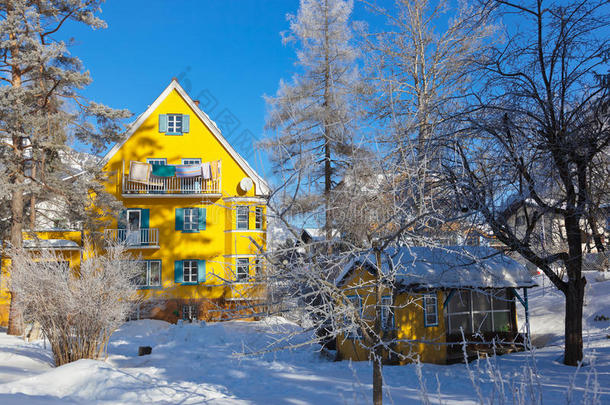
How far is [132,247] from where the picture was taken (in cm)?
2594

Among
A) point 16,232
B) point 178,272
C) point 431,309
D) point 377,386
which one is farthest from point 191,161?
point 377,386

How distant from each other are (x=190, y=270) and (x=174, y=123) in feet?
27.8

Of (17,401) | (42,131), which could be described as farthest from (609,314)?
(42,131)

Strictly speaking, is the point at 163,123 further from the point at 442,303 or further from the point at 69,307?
the point at 442,303

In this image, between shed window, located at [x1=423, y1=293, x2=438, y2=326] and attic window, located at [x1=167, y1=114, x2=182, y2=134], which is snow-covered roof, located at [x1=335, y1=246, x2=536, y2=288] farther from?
attic window, located at [x1=167, y1=114, x2=182, y2=134]

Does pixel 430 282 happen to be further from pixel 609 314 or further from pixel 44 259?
pixel 44 259

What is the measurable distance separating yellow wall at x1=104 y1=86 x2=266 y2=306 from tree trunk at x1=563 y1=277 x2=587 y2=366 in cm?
1758

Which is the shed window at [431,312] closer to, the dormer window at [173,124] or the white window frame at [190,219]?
the white window frame at [190,219]

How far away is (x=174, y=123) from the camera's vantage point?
28141mm

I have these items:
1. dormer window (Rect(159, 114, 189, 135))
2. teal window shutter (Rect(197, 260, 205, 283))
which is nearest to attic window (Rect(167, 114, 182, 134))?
dormer window (Rect(159, 114, 189, 135))

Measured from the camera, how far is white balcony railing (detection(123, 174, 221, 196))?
87.9 ft

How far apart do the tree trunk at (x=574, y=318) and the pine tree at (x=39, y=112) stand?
18130 mm

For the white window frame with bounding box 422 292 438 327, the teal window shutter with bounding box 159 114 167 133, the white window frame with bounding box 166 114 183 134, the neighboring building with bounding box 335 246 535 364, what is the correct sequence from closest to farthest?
the neighboring building with bounding box 335 246 535 364 → the white window frame with bounding box 422 292 438 327 → the teal window shutter with bounding box 159 114 167 133 → the white window frame with bounding box 166 114 183 134

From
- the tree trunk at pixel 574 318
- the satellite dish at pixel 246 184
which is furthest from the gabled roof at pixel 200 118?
the tree trunk at pixel 574 318
